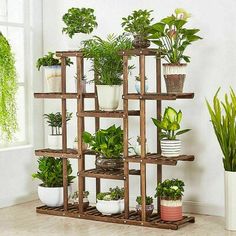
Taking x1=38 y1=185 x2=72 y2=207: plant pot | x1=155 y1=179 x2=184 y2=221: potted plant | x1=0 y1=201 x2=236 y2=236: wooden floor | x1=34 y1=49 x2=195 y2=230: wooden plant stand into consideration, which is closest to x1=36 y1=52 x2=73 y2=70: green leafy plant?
x1=34 y1=49 x2=195 y2=230: wooden plant stand

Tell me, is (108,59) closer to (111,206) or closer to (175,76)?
(175,76)

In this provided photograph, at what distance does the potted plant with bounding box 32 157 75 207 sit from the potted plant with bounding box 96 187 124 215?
1.55 ft

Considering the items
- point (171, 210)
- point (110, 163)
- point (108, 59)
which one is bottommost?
point (171, 210)

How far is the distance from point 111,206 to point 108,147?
46cm

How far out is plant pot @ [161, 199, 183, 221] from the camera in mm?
5191

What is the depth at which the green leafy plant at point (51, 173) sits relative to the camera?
580cm

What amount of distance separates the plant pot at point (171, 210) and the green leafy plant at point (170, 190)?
34 mm

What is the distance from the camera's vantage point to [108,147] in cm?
540

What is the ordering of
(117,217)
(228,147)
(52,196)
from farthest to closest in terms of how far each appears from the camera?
(52,196) < (117,217) < (228,147)

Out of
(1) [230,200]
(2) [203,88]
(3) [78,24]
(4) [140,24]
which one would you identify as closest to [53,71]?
(3) [78,24]

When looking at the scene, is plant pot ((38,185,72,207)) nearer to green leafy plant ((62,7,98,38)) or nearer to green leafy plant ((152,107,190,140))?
green leafy plant ((152,107,190,140))

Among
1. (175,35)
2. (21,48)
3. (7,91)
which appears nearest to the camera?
(175,35)

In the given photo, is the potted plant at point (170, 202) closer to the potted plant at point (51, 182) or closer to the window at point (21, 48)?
the potted plant at point (51, 182)

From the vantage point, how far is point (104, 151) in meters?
5.39
